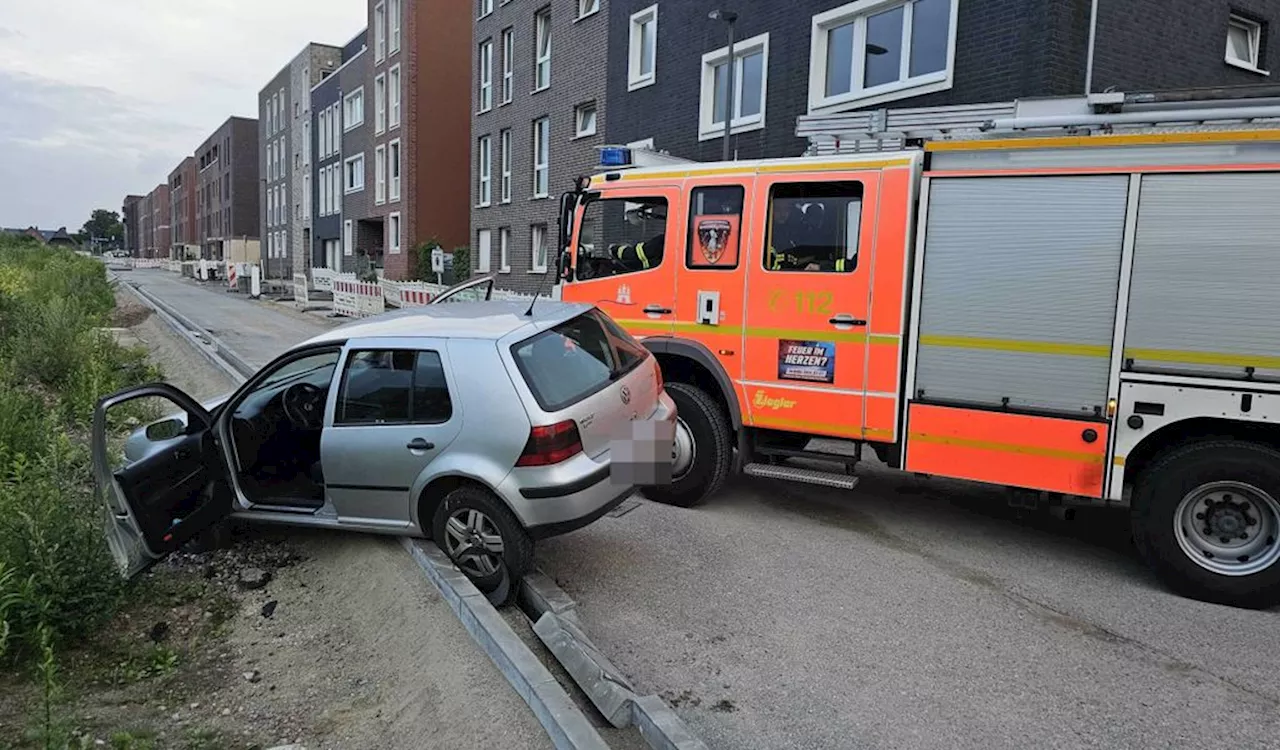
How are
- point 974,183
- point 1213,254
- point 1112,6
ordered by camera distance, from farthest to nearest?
1. point 1112,6
2. point 974,183
3. point 1213,254

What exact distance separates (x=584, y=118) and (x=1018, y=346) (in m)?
18.3

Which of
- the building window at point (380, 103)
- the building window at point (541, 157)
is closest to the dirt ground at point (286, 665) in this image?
the building window at point (541, 157)

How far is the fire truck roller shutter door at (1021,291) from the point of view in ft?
16.7

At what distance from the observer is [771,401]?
6379 millimetres

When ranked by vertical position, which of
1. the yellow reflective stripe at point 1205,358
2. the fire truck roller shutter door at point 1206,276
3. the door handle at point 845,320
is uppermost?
the fire truck roller shutter door at point 1206,276

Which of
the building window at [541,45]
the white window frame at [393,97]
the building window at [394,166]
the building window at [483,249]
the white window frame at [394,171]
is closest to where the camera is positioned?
the building window at [541,45]

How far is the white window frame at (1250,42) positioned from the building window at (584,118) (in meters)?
13.2

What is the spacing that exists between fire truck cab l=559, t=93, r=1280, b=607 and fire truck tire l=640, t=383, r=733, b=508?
2 cm

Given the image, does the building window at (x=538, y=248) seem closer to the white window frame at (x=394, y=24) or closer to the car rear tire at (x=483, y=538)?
the white window frame at (x=394, y=24)

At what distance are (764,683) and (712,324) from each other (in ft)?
10.5

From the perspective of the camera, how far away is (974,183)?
5.43m

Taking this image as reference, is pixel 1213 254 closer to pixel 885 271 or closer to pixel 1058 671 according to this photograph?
pixel 885 271

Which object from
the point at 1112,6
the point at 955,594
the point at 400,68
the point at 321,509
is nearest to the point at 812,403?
the point at 955,594

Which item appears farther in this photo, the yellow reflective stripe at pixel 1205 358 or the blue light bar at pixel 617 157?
the blue light bar at pixel 617 157
